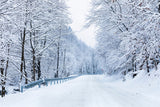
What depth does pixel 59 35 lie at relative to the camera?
17703 millimetres

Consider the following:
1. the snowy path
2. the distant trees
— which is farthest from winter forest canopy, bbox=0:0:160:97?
the snowy path

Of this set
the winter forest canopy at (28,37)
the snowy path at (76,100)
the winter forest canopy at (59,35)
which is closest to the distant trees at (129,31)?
the winter forest canopy at (59,35)

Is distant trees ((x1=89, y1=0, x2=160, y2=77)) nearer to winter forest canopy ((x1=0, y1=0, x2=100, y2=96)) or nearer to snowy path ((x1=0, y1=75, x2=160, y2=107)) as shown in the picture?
snowy path ((x1=0, y1=75, x2=160, y2=107))

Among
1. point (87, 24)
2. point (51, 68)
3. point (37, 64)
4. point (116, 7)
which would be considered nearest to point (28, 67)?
point (37, 64)

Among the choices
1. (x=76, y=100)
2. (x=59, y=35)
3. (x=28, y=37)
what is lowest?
(x=76, y=100)

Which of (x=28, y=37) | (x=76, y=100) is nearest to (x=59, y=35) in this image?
(x=28, y=37)

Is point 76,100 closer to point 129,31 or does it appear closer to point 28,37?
point 129,31

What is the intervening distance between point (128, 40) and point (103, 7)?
772cm

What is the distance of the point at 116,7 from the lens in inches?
623

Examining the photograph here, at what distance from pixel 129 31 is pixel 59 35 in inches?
341

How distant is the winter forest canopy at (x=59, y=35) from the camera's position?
7372 millimetres

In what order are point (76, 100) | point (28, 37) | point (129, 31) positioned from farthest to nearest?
point (28, 37) < point (129, 31) < point (76, 100)

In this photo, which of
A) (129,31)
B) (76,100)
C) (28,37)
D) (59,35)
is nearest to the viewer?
(76,100)

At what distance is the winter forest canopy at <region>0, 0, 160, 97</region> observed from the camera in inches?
290
